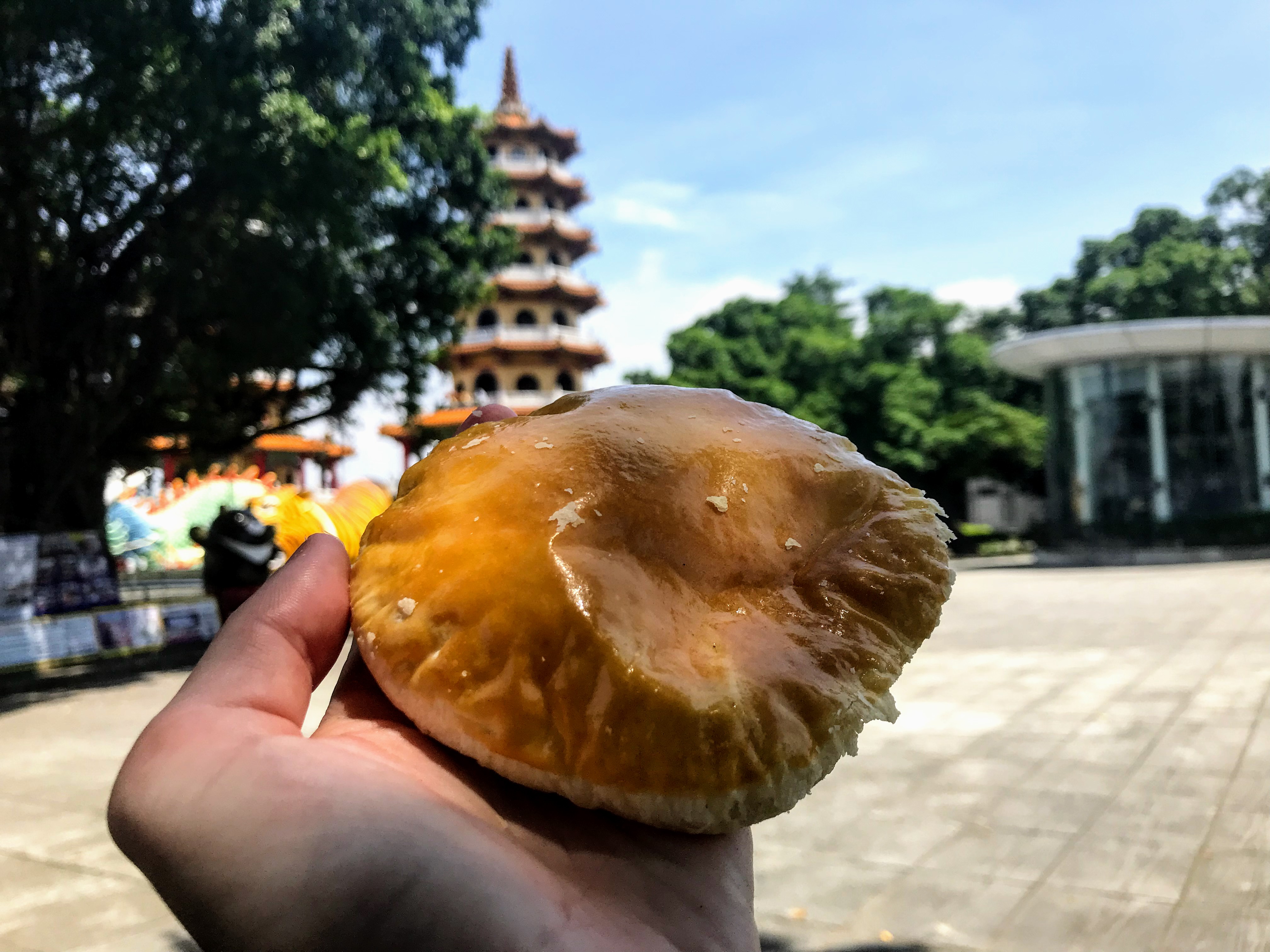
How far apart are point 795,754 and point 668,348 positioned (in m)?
37.0

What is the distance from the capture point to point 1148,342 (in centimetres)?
2497

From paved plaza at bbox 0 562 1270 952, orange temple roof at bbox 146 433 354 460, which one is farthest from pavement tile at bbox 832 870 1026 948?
orange temple roof at bbox 146 433 354 460

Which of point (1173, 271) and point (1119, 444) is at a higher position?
point (1173, 271)

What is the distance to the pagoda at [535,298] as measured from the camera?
40.7 m

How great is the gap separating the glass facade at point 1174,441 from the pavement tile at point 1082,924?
2367 cm

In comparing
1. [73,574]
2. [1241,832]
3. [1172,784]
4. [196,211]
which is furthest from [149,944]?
[196,211]

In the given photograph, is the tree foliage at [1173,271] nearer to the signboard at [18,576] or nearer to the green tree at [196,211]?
the green tree at [196,211]

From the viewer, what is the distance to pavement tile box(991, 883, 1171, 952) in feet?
13.3

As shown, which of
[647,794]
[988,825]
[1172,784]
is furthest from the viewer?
[1172,784]

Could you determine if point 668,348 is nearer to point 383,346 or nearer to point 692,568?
point 383,346

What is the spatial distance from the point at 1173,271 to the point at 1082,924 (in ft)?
132

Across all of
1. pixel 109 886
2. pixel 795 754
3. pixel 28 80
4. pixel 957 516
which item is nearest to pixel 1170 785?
pixel 795 754

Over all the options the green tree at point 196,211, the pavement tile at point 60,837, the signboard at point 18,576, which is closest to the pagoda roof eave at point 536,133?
the green tree at point 196,211

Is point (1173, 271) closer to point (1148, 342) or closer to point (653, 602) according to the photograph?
point (1148, 342)
